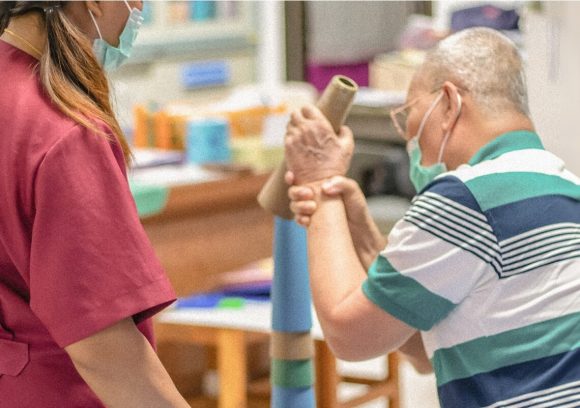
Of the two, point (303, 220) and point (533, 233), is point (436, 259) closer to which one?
point (533, 233)

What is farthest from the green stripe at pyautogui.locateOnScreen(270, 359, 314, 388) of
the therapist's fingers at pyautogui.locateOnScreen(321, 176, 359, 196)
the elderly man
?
the therapist's fingers at pyautogui.locateOnScreen(321, 176, 359, 196)

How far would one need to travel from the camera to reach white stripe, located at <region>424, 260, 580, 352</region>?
167cm

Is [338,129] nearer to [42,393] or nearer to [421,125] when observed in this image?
[421,125]

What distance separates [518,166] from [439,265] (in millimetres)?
212

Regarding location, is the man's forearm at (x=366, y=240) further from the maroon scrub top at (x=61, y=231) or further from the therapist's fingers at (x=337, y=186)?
the maroon scrub top at (x=61, y=231)

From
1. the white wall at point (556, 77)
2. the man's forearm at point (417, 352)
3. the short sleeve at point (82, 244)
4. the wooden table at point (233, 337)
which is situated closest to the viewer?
the short sleeve at point (82, 244)

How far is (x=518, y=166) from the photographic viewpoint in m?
1.72

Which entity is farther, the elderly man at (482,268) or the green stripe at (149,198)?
the green stripe at (149,198)

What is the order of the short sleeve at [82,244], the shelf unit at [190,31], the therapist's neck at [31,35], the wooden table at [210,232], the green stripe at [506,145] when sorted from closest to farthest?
the short sleeve at [82,244], the therapist's neck at [31,35], the green stripe at [506,145], the wooden table at [210,232], the shelf unit at [190,31]

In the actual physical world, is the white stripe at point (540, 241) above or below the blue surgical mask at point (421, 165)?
below

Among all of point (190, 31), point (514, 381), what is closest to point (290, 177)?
point (514, 381)

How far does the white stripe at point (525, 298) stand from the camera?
65.9 inches

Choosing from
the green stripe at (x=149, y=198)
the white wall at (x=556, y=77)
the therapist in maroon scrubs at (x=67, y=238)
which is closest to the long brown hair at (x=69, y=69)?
the therapist in maroon scrubs at (x=67, y=238)

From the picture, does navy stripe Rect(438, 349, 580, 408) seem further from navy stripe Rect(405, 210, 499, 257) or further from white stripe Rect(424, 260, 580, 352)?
navy stripe Rect(405, 210, 499, 257)
